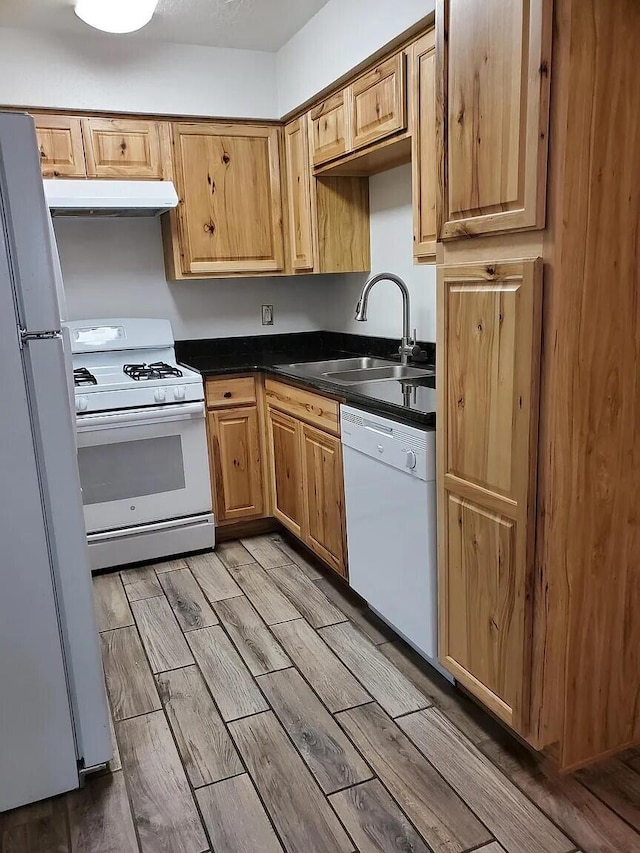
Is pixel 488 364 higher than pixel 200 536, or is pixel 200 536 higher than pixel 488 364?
pixel 488 364

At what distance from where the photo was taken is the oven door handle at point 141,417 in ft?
9.49

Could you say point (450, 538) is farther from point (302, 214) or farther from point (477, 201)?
point (302, 214)

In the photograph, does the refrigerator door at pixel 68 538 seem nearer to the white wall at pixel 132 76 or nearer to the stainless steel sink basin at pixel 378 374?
the stainless steel sink basin at pixel 378 374

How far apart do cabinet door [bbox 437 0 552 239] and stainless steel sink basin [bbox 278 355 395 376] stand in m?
1.55

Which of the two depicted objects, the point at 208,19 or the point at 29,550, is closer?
the point at 29,550

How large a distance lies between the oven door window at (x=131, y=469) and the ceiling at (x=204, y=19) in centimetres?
184

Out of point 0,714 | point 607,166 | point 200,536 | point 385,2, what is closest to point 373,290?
point 385,2

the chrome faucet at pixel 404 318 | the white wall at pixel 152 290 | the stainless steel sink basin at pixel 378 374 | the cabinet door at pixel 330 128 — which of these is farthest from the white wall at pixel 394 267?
the white wall at pixel 152 290

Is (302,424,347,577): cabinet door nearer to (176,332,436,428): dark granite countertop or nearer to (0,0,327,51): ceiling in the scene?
(176,332,436,428): dark granite countertop

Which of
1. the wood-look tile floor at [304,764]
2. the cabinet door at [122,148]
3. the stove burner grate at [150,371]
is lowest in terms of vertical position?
the wood-look tile floor at [304,764]

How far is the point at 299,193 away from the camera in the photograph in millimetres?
3316

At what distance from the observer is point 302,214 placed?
10.9ft

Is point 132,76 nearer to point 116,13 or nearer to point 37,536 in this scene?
point 116,13

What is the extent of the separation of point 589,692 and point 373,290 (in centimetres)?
227
